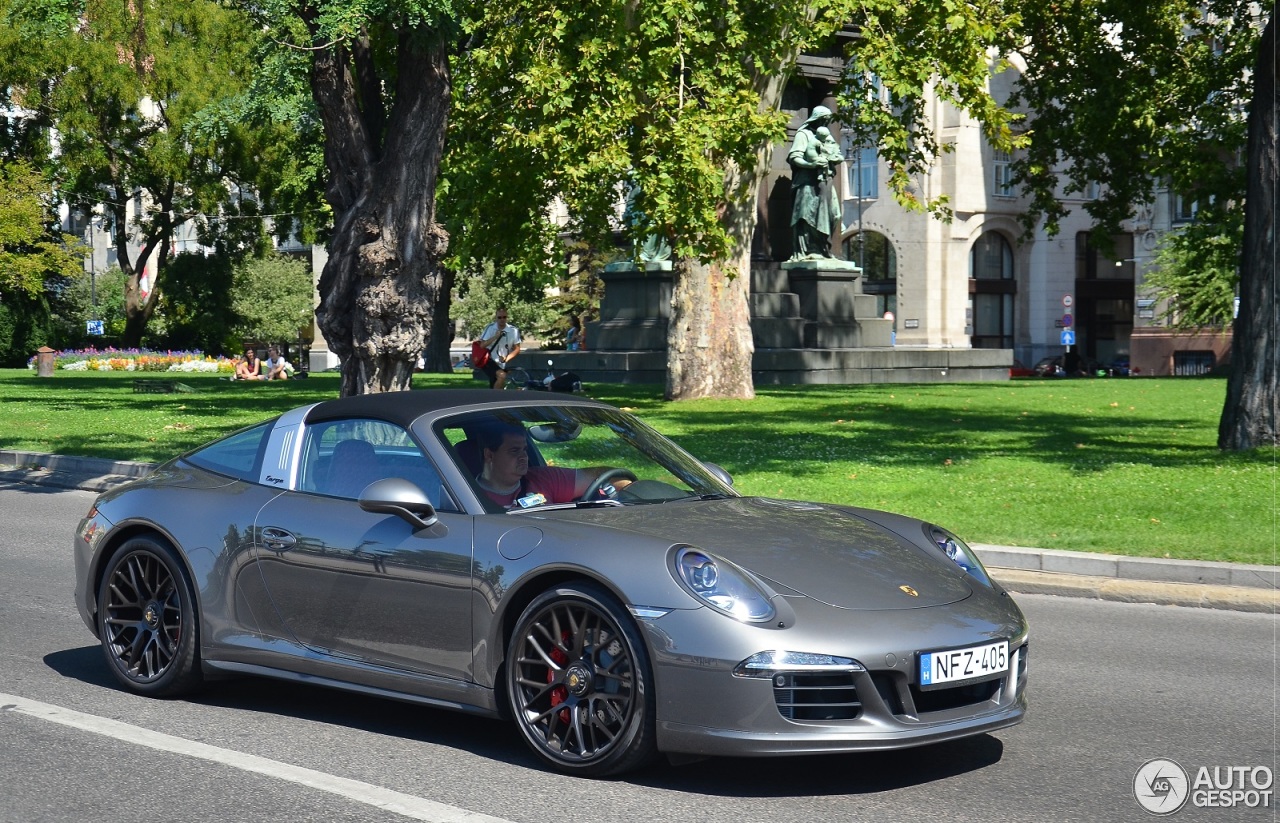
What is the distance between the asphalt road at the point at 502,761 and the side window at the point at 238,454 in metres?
1.04

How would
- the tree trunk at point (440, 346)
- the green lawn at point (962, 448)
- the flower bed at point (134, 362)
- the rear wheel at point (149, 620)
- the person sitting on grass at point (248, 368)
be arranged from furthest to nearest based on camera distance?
the flower bed at point (134, 362) < the tree trunk at point (440, 346) < the person sitting on grass at point (248, 368) < the green lawn at point (962, 448) < the rear wheel at point (149, 620)

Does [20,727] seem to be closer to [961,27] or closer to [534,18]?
[534,18]

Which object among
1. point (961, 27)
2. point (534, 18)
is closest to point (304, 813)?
point (534, 18)

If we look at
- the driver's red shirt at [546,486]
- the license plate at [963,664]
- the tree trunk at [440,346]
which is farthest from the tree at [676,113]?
the tree trunk at [440,346]

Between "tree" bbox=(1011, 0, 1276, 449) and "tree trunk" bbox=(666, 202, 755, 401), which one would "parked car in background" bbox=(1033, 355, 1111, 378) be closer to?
"tree" bbox=(1011, 0, 1276, 449)

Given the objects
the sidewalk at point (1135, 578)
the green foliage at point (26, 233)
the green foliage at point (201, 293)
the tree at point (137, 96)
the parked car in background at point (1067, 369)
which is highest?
the tree at point (137, 96)

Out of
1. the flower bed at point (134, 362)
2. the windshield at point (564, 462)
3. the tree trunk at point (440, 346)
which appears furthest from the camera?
the flower bed at point (134, 362)

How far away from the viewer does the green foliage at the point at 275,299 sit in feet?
261

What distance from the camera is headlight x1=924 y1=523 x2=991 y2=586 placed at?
6000 millimetres

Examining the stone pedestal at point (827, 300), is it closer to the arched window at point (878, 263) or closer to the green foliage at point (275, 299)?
the arched window at point (878, 263)

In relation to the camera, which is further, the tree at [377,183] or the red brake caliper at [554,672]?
the tree at [377,183]

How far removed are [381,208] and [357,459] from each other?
37.6ft

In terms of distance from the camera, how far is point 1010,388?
34.0 meters

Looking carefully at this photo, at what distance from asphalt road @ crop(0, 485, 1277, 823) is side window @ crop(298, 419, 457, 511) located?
1.01m
